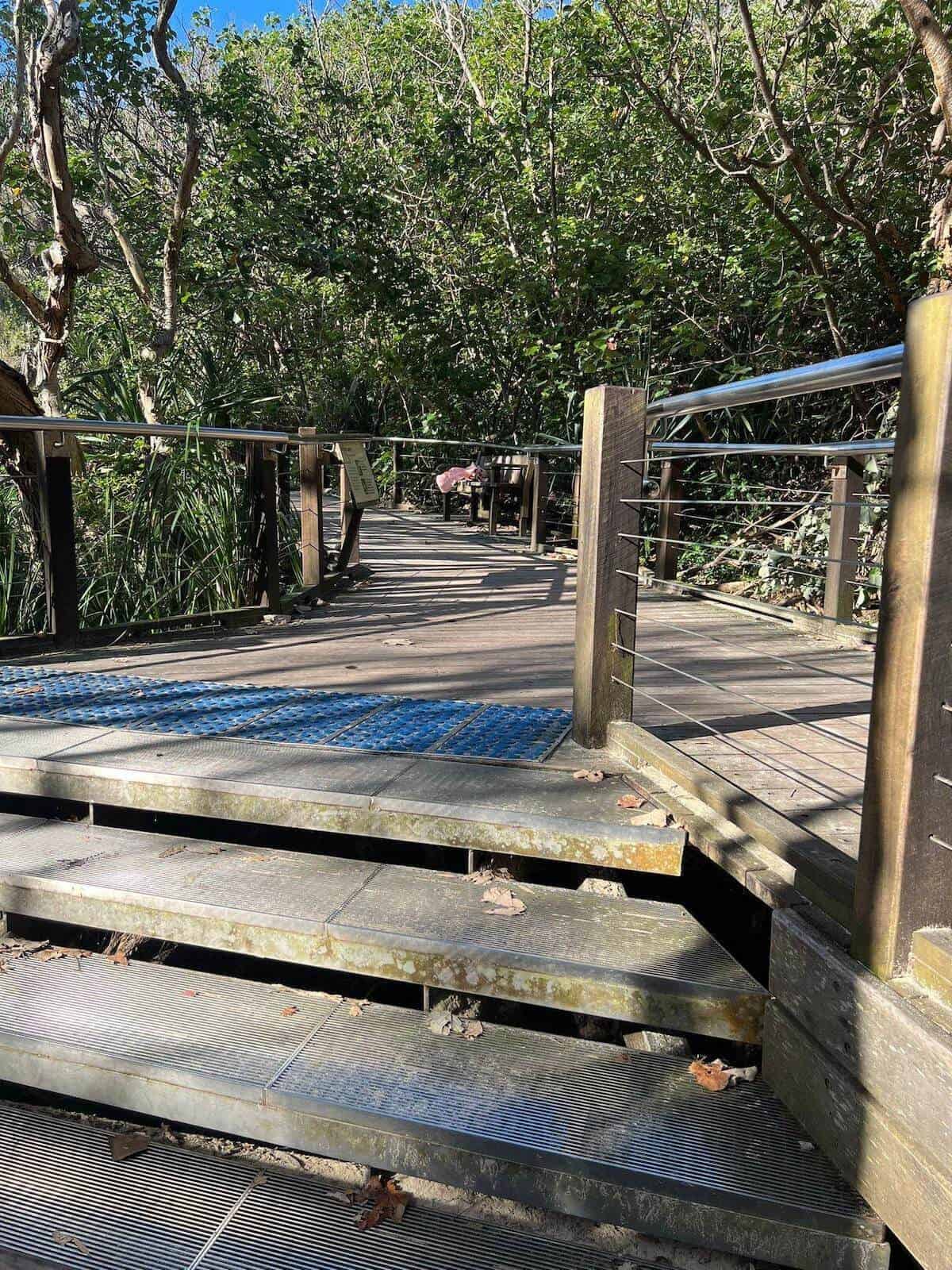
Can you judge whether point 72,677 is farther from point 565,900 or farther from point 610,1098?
point 610,1098

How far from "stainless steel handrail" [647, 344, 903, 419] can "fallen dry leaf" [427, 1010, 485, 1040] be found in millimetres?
1370

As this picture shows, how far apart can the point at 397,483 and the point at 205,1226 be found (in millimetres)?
12419

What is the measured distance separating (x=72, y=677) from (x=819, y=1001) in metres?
2.93

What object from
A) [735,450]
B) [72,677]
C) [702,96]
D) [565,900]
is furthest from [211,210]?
[565,900]

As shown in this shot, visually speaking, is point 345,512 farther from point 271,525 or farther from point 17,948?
point 17,948

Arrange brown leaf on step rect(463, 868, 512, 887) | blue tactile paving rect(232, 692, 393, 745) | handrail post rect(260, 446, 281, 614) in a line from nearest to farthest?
brown leaf on step rect(463, 868, 512, 887) → blue tactile paving rect(232, 692, 393, 745) → handrail post rect(260, 446, 281, 614)

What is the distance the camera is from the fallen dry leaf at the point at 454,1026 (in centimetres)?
186

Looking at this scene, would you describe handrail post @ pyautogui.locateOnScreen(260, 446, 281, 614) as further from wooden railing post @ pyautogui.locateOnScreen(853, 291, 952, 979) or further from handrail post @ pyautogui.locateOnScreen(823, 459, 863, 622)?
wooden railing post @ pyautogui.locateOnScreen(853, 291, 952, 979)

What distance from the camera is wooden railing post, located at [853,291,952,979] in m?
1.31

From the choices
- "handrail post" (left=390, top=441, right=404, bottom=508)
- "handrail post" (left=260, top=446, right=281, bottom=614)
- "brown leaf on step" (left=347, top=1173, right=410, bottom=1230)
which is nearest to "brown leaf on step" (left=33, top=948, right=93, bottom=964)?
"brown leaf on step" (left=347, top=1173, right=410, bottom=1230)

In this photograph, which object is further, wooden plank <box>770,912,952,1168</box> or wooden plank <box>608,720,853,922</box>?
wooden plank <box>608,720,853,922</box>

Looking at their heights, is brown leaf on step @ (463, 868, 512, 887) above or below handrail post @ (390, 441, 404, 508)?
below

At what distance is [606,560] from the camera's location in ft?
8.23

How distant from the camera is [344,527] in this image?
6.51 metres
